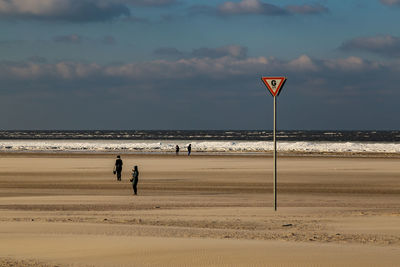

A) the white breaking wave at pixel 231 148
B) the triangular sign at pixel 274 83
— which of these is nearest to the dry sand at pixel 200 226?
the triangular sign at pixel 274 83

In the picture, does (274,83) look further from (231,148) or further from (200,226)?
(231,148)

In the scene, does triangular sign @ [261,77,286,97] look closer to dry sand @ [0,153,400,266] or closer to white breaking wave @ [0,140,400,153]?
dry sand @ [0,153,400,266]

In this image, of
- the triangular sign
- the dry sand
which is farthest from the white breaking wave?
the triangular sign

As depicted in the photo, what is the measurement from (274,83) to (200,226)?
439 cm

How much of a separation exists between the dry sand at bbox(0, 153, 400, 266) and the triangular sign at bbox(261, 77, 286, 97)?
317 centimetres

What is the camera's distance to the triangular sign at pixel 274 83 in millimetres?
17000

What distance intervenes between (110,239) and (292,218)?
20.9 ft

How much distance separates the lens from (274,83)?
56.1 feet

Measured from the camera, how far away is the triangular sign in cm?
1700

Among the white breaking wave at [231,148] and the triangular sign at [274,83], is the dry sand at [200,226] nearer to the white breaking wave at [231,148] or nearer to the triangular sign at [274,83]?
the triangular sign at [274,83]

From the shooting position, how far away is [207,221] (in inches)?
627

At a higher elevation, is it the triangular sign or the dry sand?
the triangular sign

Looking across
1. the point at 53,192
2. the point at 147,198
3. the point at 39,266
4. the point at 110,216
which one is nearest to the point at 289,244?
the point at 39,266

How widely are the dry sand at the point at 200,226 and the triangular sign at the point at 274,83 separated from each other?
3.17m
